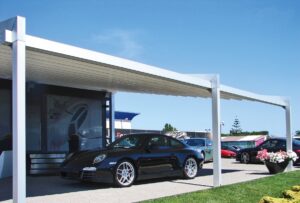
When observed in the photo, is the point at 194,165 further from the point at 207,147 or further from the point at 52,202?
the point at 207,147

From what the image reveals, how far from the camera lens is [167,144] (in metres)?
12.9

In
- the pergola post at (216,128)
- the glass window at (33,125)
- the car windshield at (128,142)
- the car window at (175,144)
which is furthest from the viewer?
the glass window at (33,125)

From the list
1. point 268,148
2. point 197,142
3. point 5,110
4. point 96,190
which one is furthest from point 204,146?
point 96,190

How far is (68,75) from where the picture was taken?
12773mm

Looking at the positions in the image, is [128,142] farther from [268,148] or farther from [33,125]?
[268,148]

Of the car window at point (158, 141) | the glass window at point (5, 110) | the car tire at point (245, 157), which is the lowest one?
the car tire at point (245, 157)

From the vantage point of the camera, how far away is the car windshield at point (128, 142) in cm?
1200

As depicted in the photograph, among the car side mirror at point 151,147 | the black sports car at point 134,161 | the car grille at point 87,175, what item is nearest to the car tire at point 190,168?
the black sports car at point 134,161

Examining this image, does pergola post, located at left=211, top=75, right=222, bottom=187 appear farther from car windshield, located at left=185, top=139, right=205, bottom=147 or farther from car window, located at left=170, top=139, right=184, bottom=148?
car windshield, located at left=185, top=139, right=205, bottom=147

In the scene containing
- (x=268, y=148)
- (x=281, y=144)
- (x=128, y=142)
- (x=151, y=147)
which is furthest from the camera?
(x=268, y=148)

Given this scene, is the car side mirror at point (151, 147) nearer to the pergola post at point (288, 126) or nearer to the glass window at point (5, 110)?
the glass window at point (5, 110)

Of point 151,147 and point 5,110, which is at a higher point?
point 5,110

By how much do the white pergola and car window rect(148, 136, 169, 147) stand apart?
62.1 inches

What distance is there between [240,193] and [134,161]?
3.15 metres
